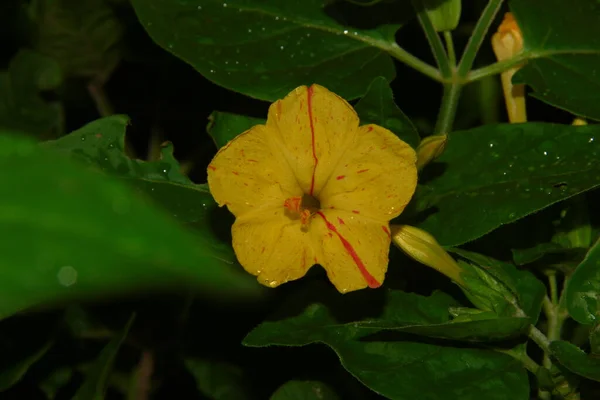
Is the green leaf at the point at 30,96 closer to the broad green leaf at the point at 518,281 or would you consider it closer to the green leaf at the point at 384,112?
the green leaf at the point at 384,112

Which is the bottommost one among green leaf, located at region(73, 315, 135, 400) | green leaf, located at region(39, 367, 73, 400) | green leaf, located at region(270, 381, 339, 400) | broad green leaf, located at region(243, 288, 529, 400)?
green leaf, located at region(39, 367, 73, 400)

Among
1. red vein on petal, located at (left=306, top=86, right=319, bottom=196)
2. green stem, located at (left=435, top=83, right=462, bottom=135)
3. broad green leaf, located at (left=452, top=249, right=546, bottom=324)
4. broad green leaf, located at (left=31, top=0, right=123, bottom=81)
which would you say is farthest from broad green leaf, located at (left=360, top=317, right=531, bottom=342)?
broad green leaf, located at (left=31, top=0, right=123, bottom=81)

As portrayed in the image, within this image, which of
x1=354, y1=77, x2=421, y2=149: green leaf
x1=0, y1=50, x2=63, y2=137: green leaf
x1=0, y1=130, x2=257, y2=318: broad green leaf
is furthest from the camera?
x1=0, y1=50, x2=63, y2=137: green leaf

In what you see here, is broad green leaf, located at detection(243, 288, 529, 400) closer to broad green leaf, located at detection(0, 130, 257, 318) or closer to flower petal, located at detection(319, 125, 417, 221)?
flower petal, located at detection(319, 125, 417, 221)

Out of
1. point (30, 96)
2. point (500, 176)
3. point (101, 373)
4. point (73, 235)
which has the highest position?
point (73, 235)

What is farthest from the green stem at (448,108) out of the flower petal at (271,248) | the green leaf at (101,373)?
the green leaf at (101,373)

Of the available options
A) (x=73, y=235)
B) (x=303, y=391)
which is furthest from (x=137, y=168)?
(x=73, y=235)

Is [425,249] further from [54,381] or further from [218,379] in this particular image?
[54,381]
